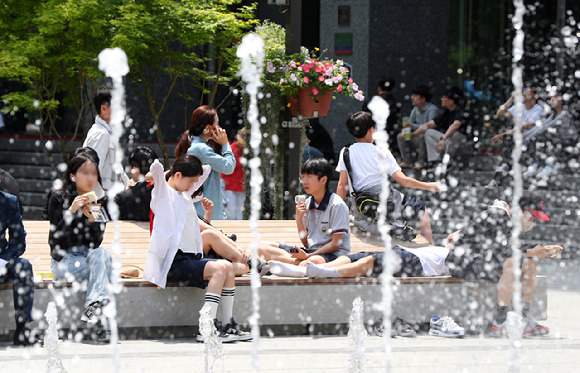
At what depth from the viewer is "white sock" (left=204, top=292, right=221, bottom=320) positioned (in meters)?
6.23

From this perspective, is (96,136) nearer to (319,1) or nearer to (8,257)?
(8,257)

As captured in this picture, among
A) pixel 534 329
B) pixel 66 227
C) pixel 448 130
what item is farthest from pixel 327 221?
pixel 448 130

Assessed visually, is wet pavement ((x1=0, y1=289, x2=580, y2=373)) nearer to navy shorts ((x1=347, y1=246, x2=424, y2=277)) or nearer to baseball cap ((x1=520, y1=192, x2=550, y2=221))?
navy shorts ((x1=347, y1=246, x2=424, y2=277))

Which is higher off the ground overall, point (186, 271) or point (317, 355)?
point (186, 271)

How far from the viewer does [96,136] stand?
25.4ft

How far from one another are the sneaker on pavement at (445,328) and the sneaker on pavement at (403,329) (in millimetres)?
152

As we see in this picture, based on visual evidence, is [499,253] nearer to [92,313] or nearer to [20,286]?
[92,313]

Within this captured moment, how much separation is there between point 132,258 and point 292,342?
1.84 metres

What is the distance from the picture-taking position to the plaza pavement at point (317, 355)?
546cm

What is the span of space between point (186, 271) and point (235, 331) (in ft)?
1.79

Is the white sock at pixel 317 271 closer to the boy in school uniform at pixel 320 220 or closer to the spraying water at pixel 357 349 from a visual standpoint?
the boy in school uniform at pixel 320 220

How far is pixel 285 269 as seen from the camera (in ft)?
22.4

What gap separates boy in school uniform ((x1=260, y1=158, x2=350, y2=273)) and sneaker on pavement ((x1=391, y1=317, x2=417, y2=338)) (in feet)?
2.41

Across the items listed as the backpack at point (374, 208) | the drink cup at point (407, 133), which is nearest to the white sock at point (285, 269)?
the backpack at point (374, 208)
